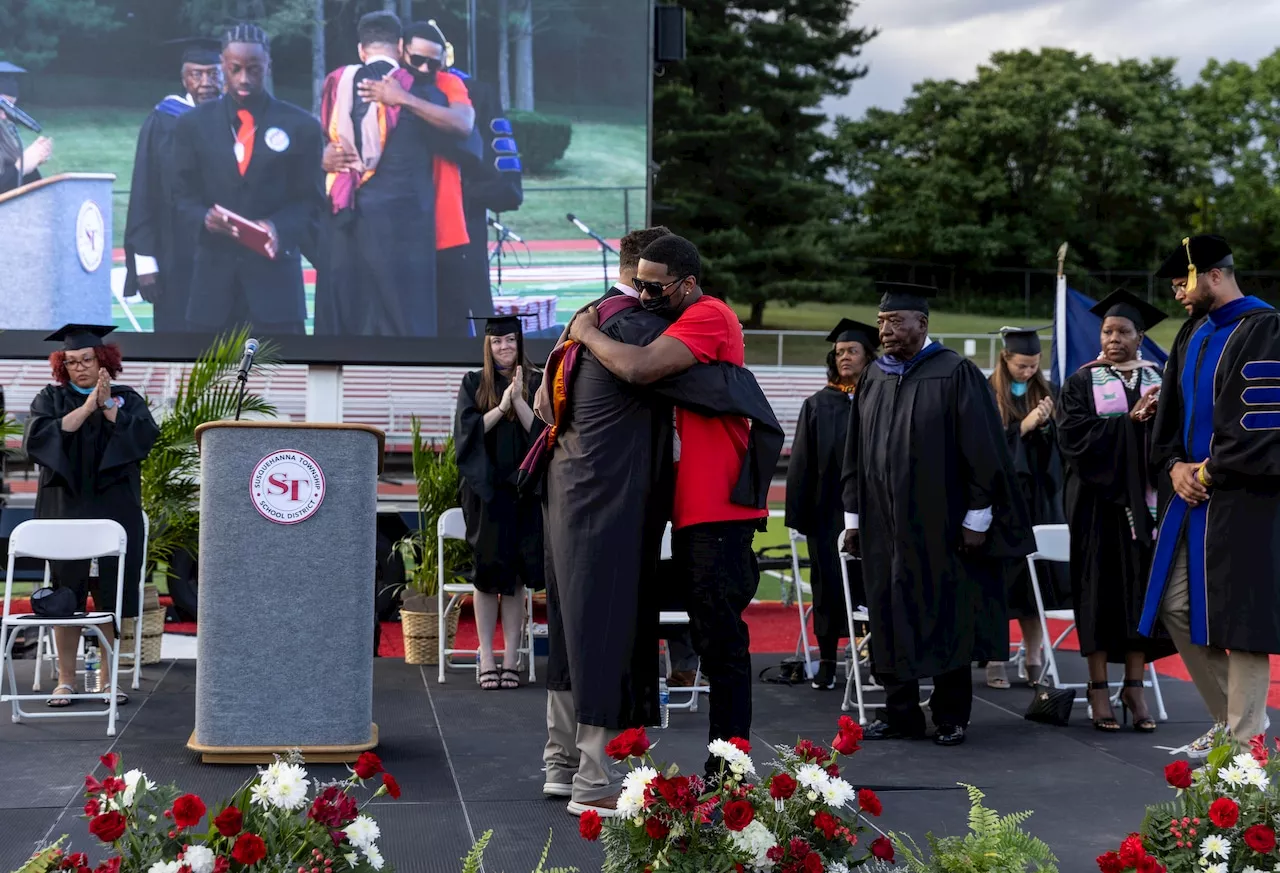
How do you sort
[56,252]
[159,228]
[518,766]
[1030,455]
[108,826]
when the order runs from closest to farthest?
[108,826]
[518,766]
[1030,455]
[56,252]
[159,228]

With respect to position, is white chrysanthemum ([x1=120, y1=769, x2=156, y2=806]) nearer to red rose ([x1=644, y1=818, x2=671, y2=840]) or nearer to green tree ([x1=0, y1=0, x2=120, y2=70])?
red rose ([x1=644, y1=818, x2=671, y2=840])

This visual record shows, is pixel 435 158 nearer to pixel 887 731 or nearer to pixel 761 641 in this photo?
pixel 761 641

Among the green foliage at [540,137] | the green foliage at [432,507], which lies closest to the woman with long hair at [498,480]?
the green foliage at [432,507]

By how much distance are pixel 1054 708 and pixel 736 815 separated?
4.27m

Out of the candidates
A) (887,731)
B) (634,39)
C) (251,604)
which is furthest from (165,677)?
(634,39)

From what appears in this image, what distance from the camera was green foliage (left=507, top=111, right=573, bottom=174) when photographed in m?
11.6

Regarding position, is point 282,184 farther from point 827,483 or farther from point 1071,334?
point 1071,334

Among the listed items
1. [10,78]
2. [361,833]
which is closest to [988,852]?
[361,833]

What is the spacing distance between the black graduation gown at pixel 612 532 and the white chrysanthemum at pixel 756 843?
160 cm

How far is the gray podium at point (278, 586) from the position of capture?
564 centimetres

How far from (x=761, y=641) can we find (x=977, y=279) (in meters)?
43.6

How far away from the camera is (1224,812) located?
10.9 ft

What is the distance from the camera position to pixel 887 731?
6758 millimetres

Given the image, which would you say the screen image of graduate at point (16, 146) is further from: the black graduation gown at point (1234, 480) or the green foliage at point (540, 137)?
the black graduation gown at point (1234, 480)
